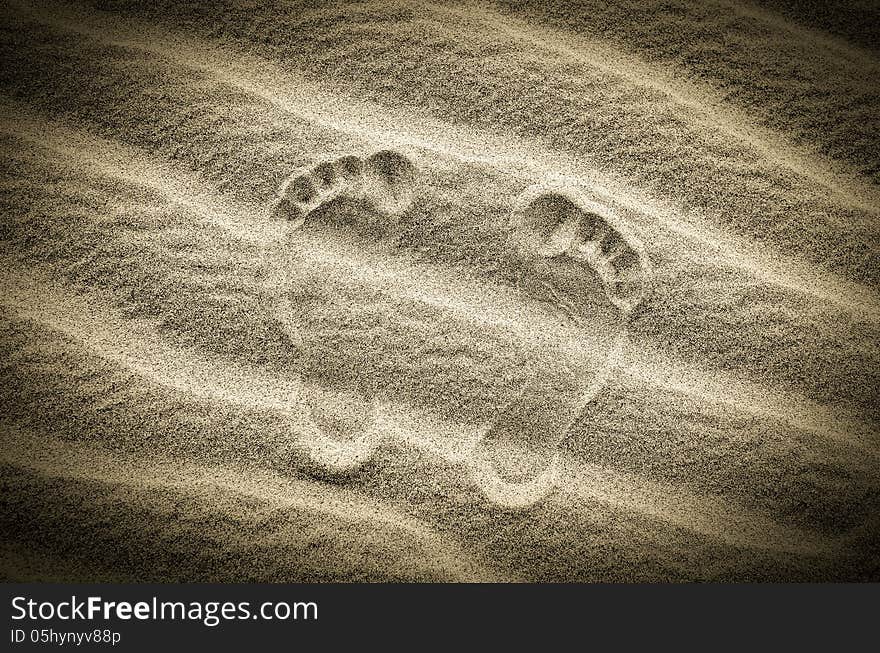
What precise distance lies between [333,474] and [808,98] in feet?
3.87

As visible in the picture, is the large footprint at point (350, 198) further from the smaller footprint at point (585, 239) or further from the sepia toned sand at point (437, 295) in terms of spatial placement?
the smaller footprint at point (585, 239)

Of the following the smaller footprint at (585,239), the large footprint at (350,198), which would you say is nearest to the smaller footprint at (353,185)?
the large footprint at (350,198)

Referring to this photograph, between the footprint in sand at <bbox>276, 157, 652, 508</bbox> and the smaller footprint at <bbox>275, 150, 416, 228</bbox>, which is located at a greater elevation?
the smaller footprint at <bbox>275, 150, 416, 228</bbox>

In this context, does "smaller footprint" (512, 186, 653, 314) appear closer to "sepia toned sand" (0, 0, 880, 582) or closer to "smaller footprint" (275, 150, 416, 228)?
"sepia toned sand" (0, 0, 880, 582)

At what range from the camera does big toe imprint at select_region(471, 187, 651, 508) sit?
1.17 m

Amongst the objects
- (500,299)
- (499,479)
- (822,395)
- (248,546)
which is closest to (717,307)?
(822,395)

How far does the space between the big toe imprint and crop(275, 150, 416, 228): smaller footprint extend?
0.24 metres

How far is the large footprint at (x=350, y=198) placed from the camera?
117cm

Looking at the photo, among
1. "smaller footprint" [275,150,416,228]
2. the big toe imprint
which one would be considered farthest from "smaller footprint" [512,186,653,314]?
"smaller footprint" [275,150,416,228]

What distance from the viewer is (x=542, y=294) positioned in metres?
1.19

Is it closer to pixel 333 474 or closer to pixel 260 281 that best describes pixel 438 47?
pixel 260 281

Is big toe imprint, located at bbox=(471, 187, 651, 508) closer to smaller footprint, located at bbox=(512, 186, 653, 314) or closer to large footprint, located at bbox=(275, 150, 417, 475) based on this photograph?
smaller footprint, located at bbox=(512, 186, 653, 314)

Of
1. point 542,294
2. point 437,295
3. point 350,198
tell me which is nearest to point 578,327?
point 542,294

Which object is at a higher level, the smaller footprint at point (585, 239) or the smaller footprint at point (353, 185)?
the smaller footprint at point (353, 185)
